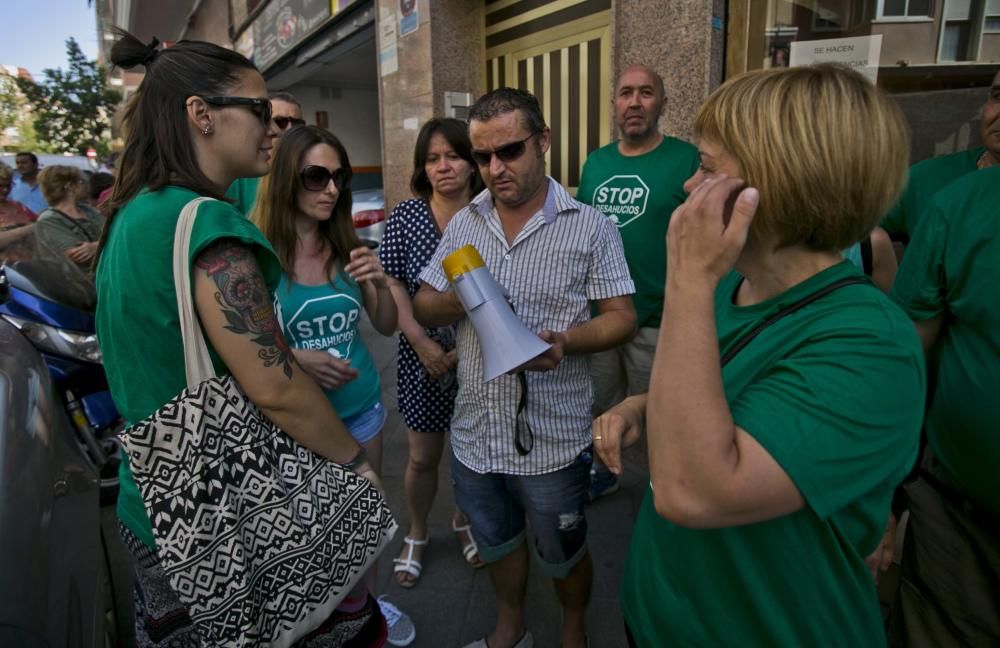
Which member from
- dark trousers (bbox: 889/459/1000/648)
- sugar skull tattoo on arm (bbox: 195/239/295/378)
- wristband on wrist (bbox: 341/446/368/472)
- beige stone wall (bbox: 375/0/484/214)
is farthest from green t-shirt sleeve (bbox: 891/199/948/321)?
beige stone wall (bbox: 375/0/484/214)

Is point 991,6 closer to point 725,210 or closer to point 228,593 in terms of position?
point 725,210

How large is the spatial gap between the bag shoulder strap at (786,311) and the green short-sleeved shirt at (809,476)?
11 millimetres

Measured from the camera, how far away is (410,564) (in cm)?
276

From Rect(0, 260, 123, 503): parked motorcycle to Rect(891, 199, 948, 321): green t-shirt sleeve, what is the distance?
12.2ft

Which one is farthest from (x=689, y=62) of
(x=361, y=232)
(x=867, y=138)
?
(x=361, y=232)

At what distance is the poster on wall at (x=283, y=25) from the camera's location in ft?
28.3

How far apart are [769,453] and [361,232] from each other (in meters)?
7.89

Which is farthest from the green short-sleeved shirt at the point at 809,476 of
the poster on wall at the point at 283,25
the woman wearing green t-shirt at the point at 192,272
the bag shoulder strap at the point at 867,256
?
the poster on wall at the point at 283,25

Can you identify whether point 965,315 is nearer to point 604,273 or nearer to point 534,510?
point 604,273

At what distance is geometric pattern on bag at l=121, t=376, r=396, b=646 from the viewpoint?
44.6 inches

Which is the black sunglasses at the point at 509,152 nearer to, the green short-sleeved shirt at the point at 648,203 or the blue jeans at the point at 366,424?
the blue jeans at the point at 366,424

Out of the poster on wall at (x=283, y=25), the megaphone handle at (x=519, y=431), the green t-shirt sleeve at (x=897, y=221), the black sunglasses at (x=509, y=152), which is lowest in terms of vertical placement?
the megaphone handle at (x=519, y=431)

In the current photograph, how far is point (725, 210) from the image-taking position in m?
0.94

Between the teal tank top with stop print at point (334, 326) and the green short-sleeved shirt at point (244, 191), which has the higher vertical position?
the green short-sleeved shirt at point (244, 191)
